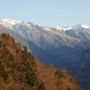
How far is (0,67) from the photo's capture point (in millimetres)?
76312

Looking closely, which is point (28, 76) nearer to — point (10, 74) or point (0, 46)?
point (10, 74)

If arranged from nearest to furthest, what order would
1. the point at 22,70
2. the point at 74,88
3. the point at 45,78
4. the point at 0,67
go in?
the point at 0,67 < the point at 22,70 < the point at 45,78 < the point at 74,88

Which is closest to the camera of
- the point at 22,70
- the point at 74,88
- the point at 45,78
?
the point at 22,70

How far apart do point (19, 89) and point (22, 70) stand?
37.2 ft

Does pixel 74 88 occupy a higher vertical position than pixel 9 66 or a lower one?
lower

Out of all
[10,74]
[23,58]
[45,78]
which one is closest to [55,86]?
[45,78]

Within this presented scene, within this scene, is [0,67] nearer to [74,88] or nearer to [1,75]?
[1,75]

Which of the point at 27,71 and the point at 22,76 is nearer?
the point at 22,76

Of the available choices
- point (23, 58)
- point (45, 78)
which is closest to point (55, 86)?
point (45, 78)

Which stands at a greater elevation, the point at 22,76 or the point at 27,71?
the point at 27,71

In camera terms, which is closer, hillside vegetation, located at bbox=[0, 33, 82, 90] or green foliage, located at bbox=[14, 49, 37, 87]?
hillside vegetation, located at bbox=[0, 33, 82, 90]

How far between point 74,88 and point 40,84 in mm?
21349

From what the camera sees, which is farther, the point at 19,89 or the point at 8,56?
the point at 8,56

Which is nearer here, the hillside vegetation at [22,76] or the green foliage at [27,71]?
the hillside vegetation at [22,76]
